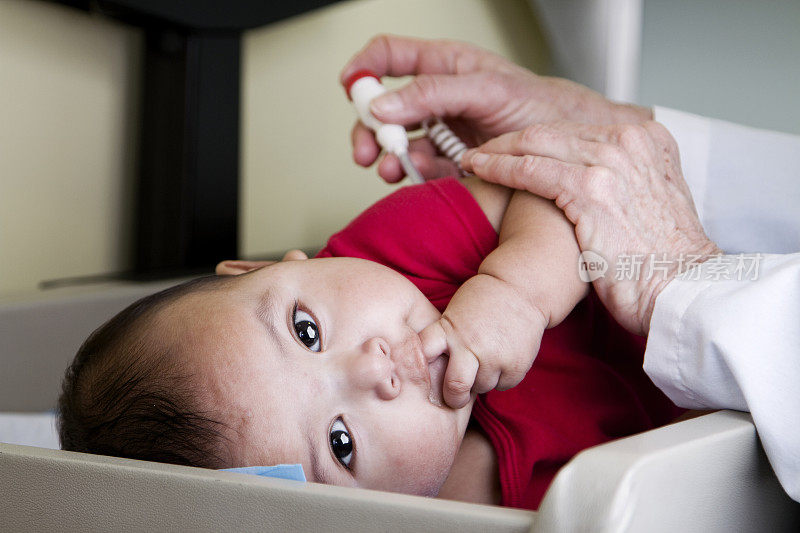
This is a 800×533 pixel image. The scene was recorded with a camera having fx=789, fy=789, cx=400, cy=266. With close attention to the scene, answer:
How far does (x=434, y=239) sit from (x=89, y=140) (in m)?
0.70

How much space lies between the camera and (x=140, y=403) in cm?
53

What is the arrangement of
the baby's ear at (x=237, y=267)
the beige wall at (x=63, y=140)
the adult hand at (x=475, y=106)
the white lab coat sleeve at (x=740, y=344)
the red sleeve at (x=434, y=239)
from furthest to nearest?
the beige wall at (x=63, y=140), the adult hand at (x=475, y=106), the baby's ear at (x=237, y=267), the red sleeve at (x=434, y=239), the white lab coat sleeve at (x=740, y=344)

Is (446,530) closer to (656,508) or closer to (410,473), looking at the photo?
(656,508)

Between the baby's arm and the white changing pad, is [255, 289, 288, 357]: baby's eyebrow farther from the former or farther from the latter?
the white changing pad

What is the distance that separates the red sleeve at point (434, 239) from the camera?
0.67 meters

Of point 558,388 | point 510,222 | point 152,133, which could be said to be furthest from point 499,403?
point 152,133

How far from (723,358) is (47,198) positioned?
938mm

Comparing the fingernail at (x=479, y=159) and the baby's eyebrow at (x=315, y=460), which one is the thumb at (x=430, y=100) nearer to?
the fingernail at (x=479, y=159)

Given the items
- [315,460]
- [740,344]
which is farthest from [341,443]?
[740,344]

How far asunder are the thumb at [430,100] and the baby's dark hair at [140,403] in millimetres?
357

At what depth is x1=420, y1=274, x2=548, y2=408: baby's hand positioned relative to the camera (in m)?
0.55

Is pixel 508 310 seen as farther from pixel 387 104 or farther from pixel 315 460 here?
pixel 387 104

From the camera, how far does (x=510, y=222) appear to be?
2.18ft

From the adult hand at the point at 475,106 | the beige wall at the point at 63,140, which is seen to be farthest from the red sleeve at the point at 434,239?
the beige wall at the point at 63,140
